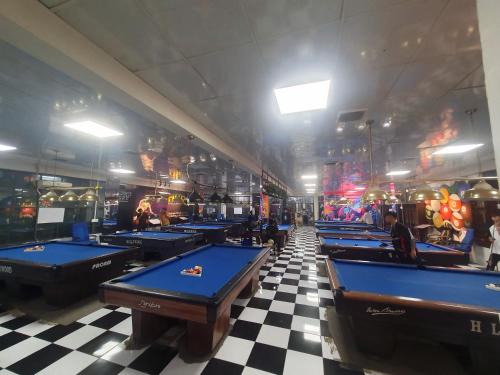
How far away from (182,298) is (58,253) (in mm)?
3387

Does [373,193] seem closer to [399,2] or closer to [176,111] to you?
[399,2]

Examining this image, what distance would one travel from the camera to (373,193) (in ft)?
11.4

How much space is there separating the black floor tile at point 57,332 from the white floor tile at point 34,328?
80 millimetres

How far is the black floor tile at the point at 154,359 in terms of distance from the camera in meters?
1.94

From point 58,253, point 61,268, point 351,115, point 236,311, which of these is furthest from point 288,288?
point 58,253

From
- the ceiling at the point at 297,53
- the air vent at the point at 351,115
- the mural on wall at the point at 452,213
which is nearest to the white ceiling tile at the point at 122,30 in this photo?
the ceiling at the point at 297,53

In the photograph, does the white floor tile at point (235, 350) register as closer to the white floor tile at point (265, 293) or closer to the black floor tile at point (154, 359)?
the black floor tile at point (154, 359)

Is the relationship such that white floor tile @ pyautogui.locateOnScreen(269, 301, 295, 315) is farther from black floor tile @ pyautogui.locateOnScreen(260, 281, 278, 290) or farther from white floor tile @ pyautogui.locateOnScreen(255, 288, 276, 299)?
black floor tile @ pyautogui.locateOnScreen(260, 281, 278, 290)

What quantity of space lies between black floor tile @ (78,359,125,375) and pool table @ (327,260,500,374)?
216 centimetres

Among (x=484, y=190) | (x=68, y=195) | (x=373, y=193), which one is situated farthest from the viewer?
(x=68, y=195)

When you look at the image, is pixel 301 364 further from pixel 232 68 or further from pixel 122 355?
pixel 232 68

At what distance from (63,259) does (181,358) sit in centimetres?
261

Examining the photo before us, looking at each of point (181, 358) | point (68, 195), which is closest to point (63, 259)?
point (68, 195)

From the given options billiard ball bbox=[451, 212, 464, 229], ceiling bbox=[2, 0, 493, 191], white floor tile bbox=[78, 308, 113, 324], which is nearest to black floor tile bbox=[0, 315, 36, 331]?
white floor tile bbox=[78, 308, 113, 324]
